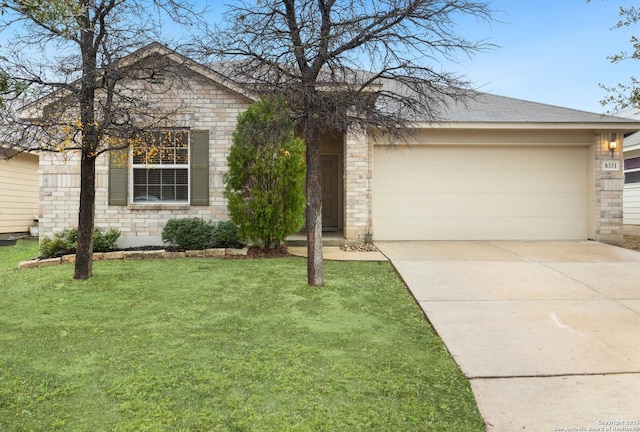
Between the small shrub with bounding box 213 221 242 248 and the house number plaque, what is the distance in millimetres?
8492

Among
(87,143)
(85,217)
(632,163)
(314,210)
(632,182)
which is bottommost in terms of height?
(85,217)

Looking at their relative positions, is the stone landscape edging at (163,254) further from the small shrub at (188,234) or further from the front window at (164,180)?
the front window at (164,180)

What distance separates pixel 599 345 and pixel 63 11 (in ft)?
16.8

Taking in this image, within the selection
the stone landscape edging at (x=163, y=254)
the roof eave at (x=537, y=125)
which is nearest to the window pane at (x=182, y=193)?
the stone landscape edging at (x=163, y=254)

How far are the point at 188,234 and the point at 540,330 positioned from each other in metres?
6.70

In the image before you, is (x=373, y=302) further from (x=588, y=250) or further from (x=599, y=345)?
(x=588, y=250)

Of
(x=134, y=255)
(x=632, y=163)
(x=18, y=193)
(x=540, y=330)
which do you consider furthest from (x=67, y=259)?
(x=632, y=163)

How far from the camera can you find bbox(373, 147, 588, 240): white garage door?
10.2 metres

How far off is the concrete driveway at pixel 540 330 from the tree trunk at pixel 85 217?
4728 millimetres

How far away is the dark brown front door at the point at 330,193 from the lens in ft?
40.3

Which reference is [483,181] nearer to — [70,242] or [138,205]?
[138,205]

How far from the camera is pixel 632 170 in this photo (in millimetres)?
14492

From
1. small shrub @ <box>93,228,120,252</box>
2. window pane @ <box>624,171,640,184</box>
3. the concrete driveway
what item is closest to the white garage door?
the concrete driveway

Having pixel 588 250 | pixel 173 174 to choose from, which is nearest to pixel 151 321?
pixel 173 174
